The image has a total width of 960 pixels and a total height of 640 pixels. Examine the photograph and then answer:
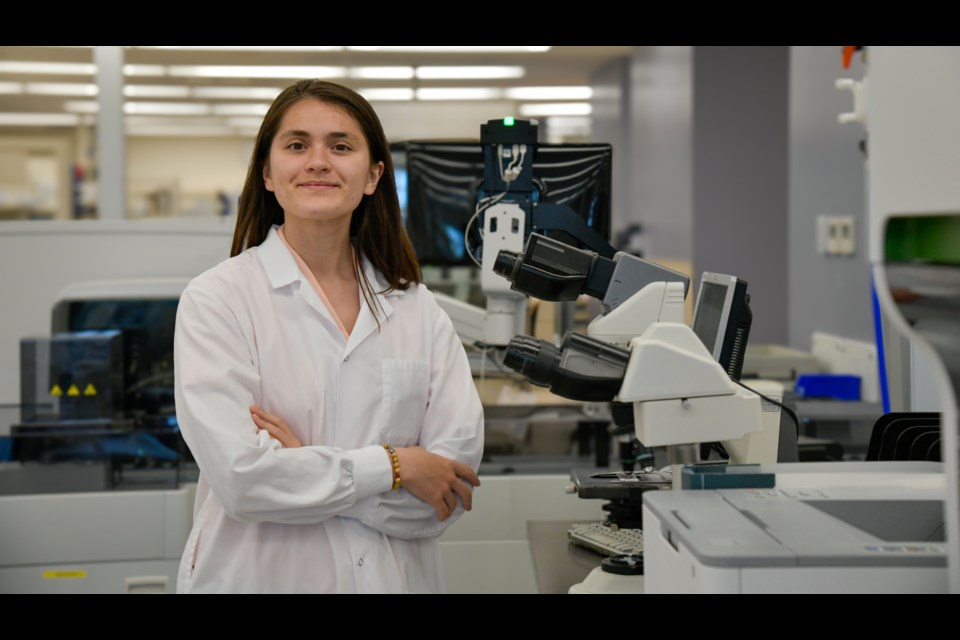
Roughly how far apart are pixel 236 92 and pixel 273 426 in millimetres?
6324

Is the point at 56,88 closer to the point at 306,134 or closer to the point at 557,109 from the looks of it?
the point at 557,109

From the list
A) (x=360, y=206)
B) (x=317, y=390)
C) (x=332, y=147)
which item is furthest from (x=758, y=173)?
(x=317, y=390)

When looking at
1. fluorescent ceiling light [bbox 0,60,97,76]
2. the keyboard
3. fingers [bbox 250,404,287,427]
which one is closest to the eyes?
fingers [bbox 250,404,287,427]

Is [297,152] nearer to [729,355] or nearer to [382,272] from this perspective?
[382,272]

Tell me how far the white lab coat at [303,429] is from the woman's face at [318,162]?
3.9 inches

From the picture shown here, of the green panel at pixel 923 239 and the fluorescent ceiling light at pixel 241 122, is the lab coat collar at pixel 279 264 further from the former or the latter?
the fluorescent ceiling light at pixel 241 122

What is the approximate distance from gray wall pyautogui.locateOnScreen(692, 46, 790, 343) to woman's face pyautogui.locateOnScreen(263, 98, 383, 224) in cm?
526

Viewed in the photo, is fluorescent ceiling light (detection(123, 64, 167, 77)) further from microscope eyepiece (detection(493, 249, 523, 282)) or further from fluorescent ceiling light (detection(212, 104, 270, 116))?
microscope eyepiece (detection(493, 249, 523, 282))

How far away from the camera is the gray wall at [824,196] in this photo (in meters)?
3.71

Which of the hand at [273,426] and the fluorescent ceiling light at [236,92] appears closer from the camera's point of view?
the hand at [273,426]

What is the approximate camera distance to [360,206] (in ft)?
5.74

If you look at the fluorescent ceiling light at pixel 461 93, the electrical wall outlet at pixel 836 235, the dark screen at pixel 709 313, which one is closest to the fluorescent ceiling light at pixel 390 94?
the fluorescent ceiling light at pixel 461 93

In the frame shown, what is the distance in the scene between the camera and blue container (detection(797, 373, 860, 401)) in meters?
3.32

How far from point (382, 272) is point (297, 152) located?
247 millimetres
